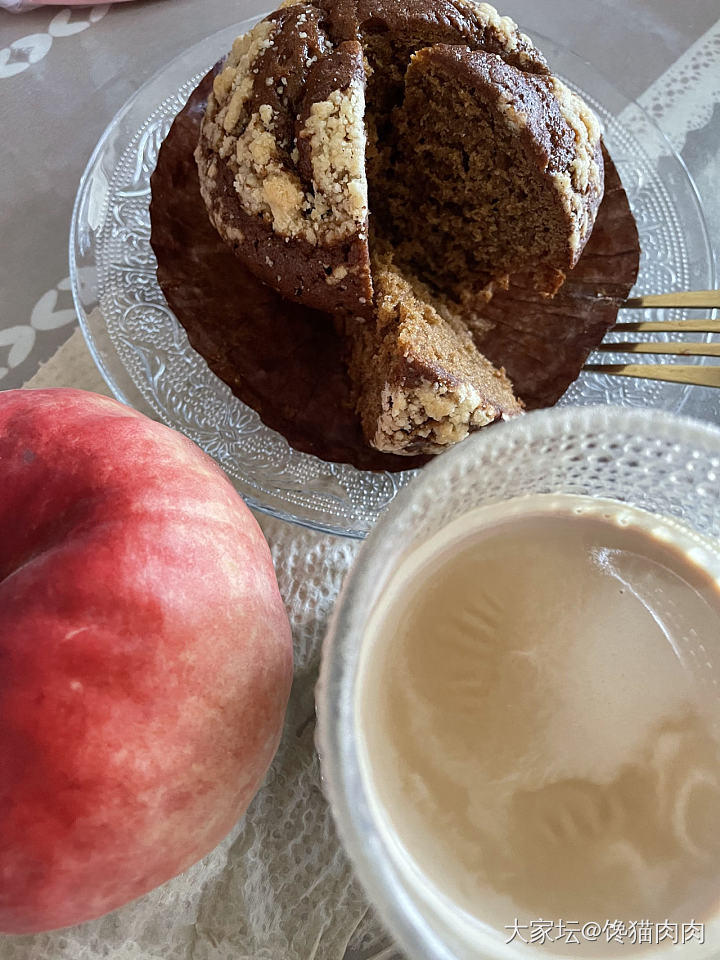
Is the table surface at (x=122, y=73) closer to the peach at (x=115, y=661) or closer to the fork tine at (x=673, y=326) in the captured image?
the fork tine at (x=673, y=326)

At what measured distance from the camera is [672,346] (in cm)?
122

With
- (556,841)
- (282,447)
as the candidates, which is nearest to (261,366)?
(282,447)

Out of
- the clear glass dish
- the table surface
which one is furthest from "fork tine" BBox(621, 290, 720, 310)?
the clear glass dish

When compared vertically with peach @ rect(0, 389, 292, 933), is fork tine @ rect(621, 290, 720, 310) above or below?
above

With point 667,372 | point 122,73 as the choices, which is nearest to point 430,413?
point 667,372

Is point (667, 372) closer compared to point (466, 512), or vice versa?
point (466, 512)

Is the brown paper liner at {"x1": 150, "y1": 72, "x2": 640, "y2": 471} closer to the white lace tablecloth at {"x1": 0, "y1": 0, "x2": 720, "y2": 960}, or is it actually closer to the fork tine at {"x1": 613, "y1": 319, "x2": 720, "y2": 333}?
the fork tine at {"x1": 613, "y1": 319, "x2": 720, "y2": 333}

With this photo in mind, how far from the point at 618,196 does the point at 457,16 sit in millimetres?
364

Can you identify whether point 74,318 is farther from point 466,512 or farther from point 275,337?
point 466,512

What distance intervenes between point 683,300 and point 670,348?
75mm

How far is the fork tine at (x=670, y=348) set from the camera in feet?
3.93

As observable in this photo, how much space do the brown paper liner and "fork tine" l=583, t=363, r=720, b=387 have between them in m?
A: 0.04

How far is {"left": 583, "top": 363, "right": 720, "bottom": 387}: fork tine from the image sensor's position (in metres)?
1.19

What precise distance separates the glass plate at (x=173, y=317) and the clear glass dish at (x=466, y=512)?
1.33 ft
